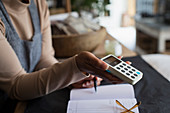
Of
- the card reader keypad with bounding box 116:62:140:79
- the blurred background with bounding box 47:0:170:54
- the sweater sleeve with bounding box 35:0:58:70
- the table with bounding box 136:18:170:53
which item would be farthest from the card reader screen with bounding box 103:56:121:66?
the table with bounding box 136:18:170:53

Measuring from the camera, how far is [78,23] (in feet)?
3.30

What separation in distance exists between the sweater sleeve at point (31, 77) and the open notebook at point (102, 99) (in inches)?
2.4

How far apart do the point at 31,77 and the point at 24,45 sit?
0.17 metres

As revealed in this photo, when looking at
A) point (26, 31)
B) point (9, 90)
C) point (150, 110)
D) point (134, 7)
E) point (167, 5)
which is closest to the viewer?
point (150, 110)

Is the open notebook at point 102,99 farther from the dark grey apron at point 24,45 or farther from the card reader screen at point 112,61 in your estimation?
the dark grey apron at point 24,45

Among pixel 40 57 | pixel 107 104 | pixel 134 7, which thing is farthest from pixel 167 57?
pixel 134 7

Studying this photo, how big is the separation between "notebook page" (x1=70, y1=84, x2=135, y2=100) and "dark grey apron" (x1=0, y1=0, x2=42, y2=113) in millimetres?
235

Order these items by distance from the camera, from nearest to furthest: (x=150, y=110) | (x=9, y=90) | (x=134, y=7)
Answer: (x=150, y=110) < (x=9, y=90) < (x=134, y=7)

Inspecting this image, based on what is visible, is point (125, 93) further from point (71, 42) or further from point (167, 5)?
point (167, 5)

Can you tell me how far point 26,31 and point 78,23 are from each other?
0.34 m

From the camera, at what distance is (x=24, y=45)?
0.70 m

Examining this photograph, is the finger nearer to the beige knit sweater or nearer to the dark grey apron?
the beige knit sweater

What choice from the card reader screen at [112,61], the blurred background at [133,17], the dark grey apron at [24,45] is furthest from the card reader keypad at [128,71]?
the blurred background at [133,17]

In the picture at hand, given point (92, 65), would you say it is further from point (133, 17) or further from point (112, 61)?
point (133, 17)
